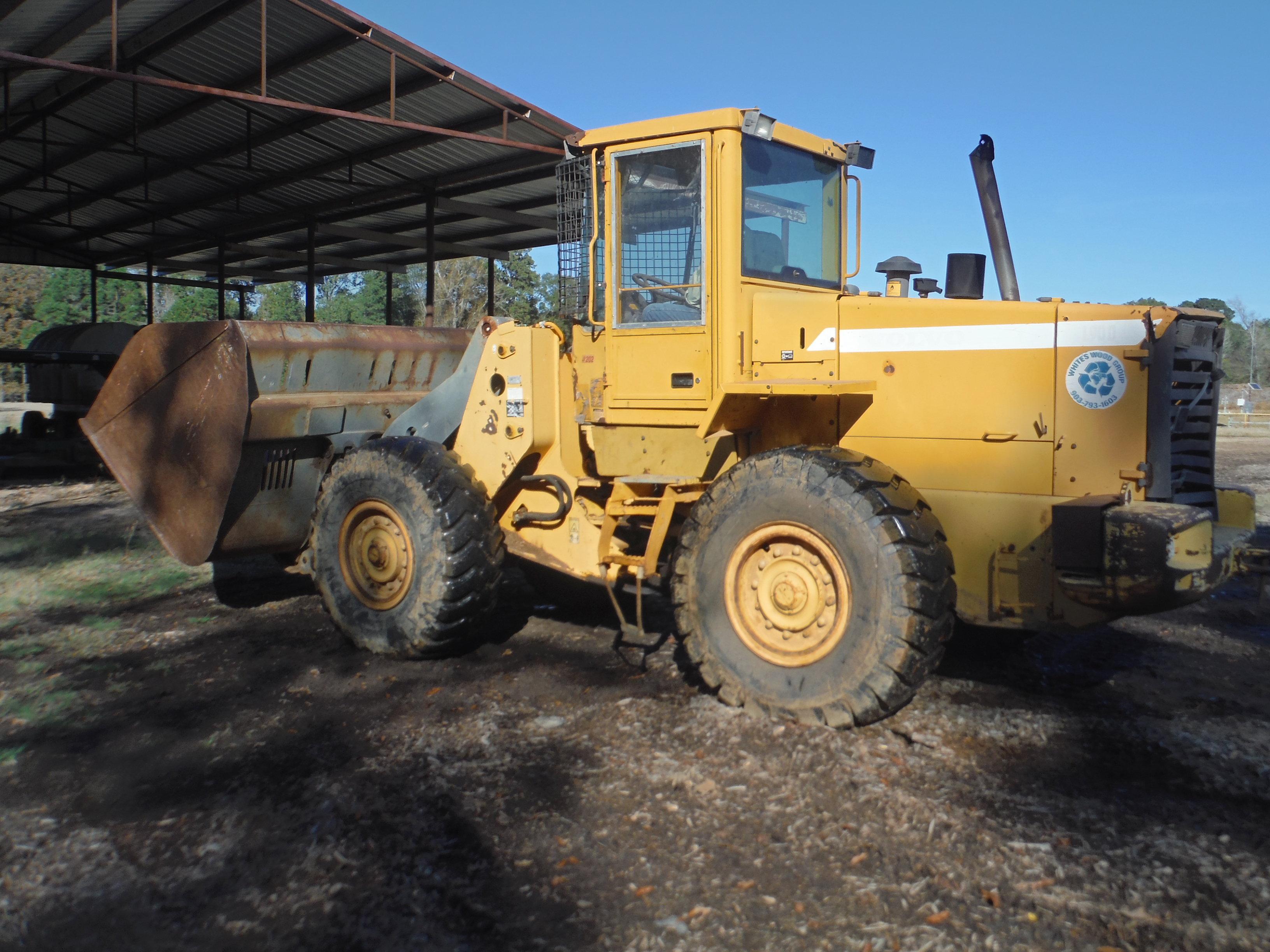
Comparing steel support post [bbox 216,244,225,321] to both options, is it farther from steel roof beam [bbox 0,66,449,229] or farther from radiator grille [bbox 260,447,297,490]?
radiator grille [bbox 260,447,297,490]

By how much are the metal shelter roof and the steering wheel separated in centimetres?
664

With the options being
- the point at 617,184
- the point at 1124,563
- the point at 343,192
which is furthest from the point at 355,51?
the point at 1124,563

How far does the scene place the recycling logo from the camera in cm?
453

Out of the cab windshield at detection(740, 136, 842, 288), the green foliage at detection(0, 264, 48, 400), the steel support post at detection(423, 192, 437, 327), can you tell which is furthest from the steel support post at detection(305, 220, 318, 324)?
the green foliage at detection(0, 264, 48, 400)

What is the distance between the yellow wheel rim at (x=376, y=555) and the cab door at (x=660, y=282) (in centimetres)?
146

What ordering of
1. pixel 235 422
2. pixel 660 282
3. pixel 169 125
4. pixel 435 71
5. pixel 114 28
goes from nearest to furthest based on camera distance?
pixel 660 282 → pixel 235 422 → pixel 114 28 → pixel 435 71 → pixel 169 125

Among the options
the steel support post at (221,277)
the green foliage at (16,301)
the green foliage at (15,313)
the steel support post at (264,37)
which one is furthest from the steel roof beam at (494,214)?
the green foliage at (16,301)

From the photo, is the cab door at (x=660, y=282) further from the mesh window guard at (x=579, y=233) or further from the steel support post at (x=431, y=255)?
the steel support post at (x=431, y=255)

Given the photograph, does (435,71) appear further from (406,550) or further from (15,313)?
(15,313)

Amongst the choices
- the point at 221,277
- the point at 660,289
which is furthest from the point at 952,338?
the point at 221,277

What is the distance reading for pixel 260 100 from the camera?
10.4 metres

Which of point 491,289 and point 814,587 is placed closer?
point 814,587

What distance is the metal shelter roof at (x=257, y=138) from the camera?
35.8ft

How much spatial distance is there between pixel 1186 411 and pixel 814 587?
1907 mm
